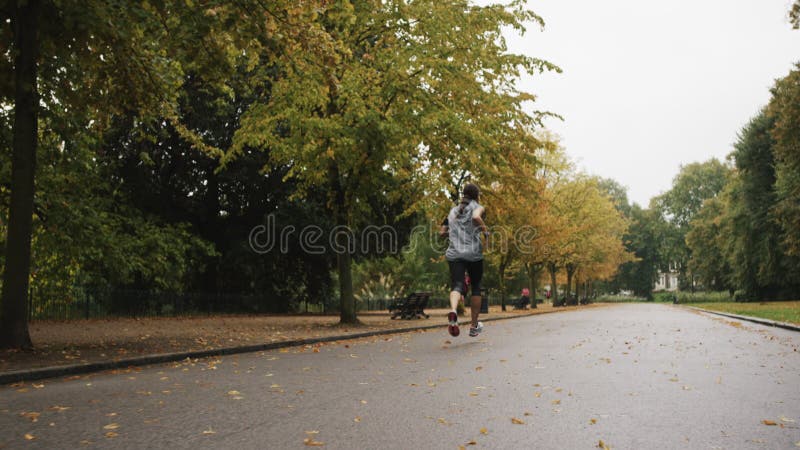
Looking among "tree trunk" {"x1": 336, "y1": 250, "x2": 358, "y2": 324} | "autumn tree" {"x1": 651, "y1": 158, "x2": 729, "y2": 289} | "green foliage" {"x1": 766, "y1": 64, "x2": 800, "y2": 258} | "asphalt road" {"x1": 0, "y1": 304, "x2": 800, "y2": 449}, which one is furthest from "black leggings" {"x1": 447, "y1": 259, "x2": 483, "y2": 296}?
"autumn tree" {"x1": 651, "y1": 158, "x2": 729, "y2": 289}

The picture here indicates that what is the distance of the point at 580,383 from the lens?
7.45 metres

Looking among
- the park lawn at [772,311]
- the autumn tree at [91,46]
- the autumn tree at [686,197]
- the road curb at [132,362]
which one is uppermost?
the autumn tree at [686,197]

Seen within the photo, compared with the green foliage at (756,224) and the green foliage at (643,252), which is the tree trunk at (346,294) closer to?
the green foliage at (756,224)

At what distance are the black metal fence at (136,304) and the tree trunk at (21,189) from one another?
1054 cm

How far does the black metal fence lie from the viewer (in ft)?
67.4

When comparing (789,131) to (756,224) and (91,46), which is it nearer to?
(756,224)

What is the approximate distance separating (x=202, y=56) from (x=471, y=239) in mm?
5075

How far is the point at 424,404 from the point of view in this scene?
6117mm

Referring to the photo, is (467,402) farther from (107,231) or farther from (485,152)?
(107,231)

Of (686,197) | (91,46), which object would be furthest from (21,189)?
(686,197)

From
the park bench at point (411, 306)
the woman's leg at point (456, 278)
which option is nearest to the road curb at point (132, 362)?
the woman's leg at point (456, 278)

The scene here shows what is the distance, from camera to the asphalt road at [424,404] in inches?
189

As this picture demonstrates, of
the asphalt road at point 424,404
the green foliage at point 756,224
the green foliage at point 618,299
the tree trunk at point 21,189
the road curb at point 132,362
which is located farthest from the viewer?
the green foliage at point 618,299

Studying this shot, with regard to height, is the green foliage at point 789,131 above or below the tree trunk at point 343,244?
above
